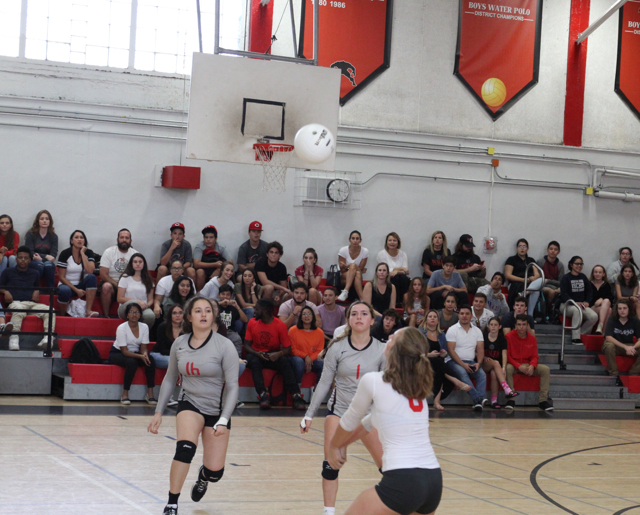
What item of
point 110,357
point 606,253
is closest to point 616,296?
point 606,253

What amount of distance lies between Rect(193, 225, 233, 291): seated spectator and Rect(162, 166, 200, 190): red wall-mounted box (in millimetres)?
788

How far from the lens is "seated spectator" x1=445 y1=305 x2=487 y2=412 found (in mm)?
11648

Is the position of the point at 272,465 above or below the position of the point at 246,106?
below

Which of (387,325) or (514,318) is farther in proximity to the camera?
(514,318)

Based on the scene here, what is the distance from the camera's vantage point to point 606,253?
52.7 feet

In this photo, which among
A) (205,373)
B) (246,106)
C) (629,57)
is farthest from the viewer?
(629,57)

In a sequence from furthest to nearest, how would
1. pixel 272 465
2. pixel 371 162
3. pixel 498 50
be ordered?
pixel 498 50, pixel 371 162, pixel 272 465

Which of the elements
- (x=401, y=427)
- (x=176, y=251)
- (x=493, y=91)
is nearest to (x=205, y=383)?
(x=401, y=427)

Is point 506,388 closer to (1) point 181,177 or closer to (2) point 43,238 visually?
(1) point 181,177

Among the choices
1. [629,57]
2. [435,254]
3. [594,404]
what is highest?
[629,57]

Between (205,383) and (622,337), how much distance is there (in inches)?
388

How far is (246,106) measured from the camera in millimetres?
9773

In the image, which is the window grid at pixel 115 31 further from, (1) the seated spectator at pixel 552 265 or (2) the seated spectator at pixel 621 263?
(2) the seated spectator at pixel 621 263

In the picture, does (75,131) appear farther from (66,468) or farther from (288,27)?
(66,468)
